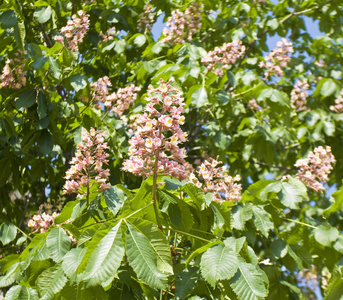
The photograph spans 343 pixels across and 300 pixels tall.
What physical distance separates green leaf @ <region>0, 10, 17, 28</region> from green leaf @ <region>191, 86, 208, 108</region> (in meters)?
1.09

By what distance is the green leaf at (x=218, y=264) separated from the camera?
1.19 m

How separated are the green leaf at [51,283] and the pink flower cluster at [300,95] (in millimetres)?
3012

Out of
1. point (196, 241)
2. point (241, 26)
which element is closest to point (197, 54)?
point (241, 26)

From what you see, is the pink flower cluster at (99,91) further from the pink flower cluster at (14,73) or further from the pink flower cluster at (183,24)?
the pink flower cluster at (183,24)

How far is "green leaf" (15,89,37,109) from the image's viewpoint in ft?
7.89

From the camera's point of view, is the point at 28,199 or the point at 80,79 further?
the point at 28,199

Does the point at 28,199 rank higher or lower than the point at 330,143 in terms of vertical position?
higher

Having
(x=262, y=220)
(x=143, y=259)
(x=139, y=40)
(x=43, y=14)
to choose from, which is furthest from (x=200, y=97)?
(x=143, y=259)

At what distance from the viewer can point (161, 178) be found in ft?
5.03

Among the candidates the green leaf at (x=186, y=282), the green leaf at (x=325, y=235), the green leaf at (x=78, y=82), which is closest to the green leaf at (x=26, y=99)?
the green leaf at (x=78, y=82)

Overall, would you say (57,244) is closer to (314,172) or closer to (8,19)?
(8,19)

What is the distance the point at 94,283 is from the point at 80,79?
168cm

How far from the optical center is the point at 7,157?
2844 mm

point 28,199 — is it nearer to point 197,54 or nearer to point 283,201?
point 197,54
